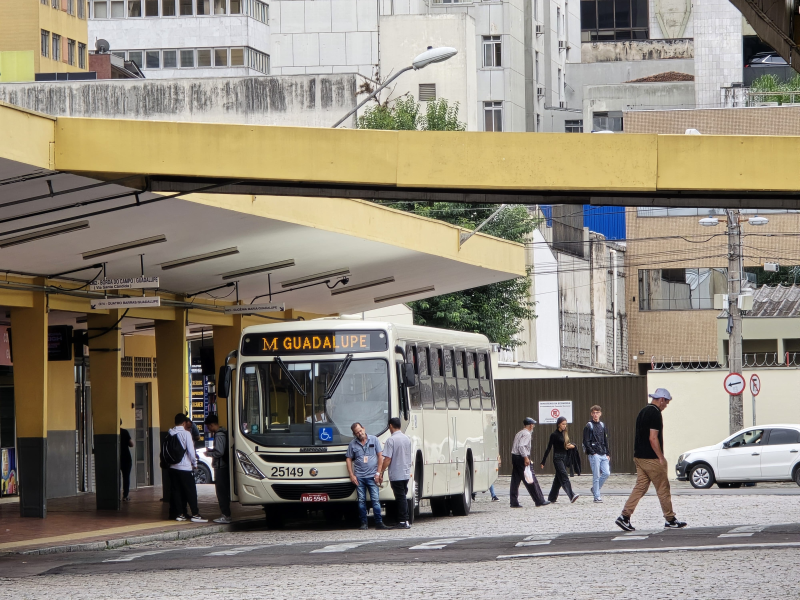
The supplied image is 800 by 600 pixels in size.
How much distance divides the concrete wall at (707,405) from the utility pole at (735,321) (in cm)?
106

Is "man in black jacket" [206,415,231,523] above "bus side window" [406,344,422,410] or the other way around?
the other way around

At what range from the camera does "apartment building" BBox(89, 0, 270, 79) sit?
73812 millimetres

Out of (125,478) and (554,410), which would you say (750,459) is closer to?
(554,410)

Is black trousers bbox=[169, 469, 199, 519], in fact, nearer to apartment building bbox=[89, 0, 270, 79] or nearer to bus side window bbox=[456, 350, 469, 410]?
bus side window bbox=[456, 350, 469, 410]

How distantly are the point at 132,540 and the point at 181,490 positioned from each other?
10.7ft

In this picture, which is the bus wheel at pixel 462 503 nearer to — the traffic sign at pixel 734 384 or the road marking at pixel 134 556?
the road marking at pixel 134 556

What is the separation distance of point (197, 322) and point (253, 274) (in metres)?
1.91

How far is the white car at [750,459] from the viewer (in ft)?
105

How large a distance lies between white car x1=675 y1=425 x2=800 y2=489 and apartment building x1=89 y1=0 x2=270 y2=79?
4580 centimetres

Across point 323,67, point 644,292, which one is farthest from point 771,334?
point 323,67

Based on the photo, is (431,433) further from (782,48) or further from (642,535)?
(782,48)

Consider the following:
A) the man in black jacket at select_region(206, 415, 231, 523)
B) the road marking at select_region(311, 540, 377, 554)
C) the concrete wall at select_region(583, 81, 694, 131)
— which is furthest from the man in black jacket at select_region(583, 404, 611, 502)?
the concrete wall at select_region(583, 81, 694, 131)

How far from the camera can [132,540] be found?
61.8ft

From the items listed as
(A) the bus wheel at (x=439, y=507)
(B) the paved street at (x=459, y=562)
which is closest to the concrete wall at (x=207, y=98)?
(A) the bus wheel at (x=439, y=507)
